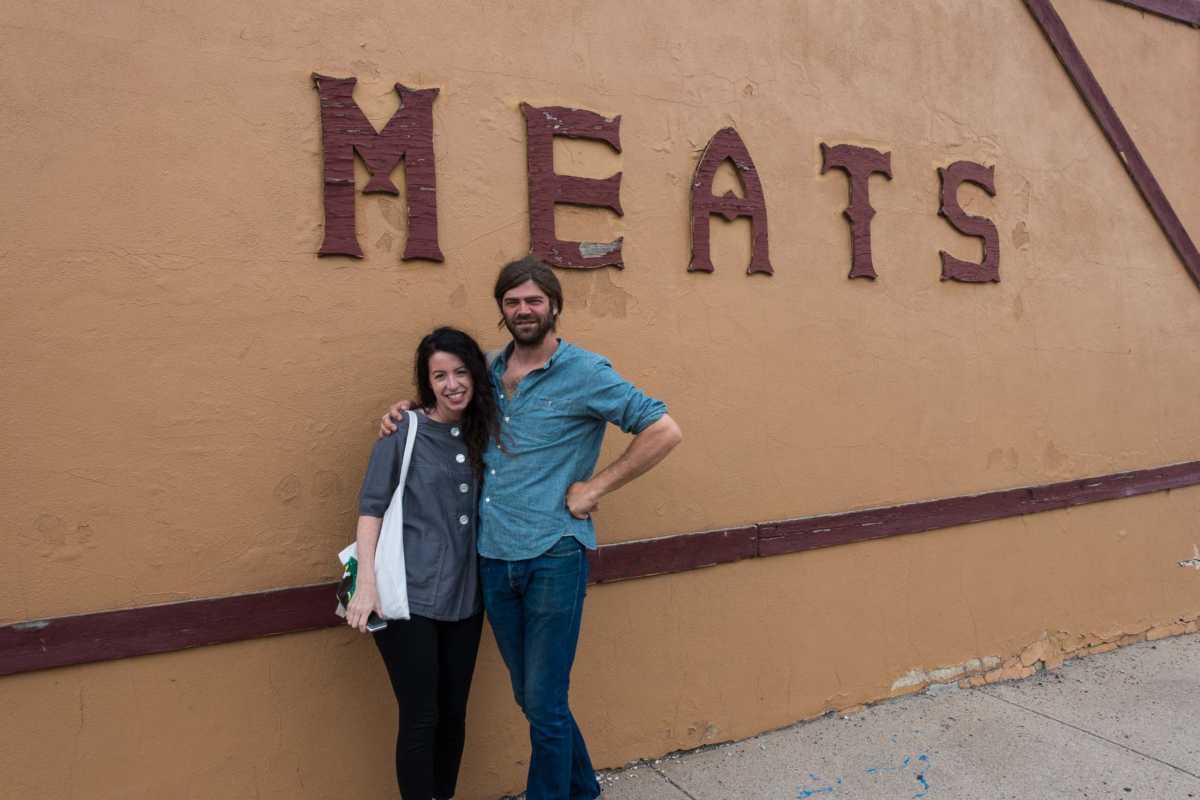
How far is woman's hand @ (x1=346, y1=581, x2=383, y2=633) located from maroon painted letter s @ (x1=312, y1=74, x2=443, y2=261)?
1.10 m

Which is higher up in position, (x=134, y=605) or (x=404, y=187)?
(x=404, y=187)

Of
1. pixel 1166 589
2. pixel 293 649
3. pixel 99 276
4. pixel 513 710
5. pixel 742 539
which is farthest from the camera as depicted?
pixel 1166 589

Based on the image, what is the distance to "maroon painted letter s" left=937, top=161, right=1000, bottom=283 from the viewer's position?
14.2 ft

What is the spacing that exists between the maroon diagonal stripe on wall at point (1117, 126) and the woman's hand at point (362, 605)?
4434mm

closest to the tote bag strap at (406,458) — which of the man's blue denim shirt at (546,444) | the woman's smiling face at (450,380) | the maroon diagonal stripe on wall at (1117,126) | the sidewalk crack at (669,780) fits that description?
the woman's smiling face at (450,380)

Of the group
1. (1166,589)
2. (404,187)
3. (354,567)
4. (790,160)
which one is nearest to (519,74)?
(404,187)

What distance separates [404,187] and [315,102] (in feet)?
1.25

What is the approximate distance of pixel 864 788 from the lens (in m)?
3.36

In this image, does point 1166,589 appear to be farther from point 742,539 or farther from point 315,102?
point 315,102

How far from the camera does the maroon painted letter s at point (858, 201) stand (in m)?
4.00

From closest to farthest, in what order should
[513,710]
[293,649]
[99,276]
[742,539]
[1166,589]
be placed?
[99,276]
[293,649]
[513,710]
[742,539]
[1166,589]

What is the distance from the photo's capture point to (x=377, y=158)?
2.99m

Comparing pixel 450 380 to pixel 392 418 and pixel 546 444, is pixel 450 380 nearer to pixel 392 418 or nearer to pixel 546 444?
pixel 392 418

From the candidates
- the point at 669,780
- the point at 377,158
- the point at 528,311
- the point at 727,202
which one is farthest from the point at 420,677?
the point at 727,202
